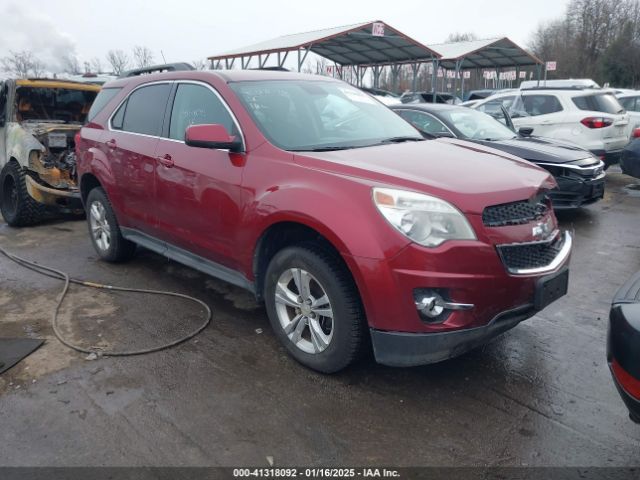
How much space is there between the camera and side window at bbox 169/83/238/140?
3.69 m

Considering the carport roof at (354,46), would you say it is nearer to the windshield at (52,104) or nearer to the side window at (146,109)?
the windshield at (52,104)

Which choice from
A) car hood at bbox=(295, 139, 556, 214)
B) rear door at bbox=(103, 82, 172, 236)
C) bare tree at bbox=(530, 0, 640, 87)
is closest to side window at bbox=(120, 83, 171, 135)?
rear door at bbox=(103, 82, 172, 236)

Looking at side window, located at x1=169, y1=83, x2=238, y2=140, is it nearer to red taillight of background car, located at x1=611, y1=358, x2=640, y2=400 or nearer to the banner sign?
red taillight of background car, located at x1=611, y1=358, x2=640, y2=400

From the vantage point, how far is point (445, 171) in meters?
2.95

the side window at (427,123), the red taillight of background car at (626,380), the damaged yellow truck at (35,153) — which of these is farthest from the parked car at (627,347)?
the damaged yellow truck at (35,153)

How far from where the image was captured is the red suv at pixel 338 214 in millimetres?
2613

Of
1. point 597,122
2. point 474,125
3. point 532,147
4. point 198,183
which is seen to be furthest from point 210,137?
point 597,122

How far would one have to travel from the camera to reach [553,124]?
9.48 m

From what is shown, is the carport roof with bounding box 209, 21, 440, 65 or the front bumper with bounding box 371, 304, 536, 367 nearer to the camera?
the front bumper with bounding box 371, 304, 536, 367

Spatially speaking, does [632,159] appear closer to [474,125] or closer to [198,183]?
[474,125]

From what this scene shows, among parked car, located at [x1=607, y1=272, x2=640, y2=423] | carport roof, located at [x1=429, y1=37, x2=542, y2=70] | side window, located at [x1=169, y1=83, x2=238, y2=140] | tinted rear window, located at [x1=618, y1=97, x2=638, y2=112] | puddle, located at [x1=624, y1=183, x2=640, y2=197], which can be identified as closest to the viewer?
parked car, located at [x1=607, y1=272, x2=640, y2=423]

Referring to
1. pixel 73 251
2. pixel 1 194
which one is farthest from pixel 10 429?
pixel 1 194

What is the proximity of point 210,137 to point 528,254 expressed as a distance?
6.61 feet

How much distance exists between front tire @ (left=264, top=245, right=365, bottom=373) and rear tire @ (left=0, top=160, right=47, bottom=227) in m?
4.77
